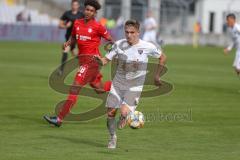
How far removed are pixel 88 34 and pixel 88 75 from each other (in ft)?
2.91

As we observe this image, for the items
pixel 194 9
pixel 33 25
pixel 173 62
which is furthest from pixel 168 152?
pixel 194 9

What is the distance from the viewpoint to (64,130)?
15336 millimetres

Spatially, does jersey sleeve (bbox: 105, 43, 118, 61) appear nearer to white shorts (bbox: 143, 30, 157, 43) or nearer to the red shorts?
the red shorts

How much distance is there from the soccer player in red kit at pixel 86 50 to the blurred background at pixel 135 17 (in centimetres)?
4027

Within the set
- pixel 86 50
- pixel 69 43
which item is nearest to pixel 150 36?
pixel 86 50

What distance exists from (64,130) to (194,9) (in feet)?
189

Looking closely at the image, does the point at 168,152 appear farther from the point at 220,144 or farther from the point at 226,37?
the point at 226,37

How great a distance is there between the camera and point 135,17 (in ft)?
213

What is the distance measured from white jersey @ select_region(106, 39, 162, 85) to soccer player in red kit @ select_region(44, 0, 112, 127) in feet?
8.62

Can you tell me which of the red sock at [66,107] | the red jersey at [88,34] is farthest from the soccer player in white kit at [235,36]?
the red sock at [66,107]

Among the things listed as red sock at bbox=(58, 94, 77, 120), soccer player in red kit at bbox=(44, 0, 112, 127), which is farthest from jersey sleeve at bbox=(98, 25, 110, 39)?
→ red sock at bbox=(58, 94, 77, 120)

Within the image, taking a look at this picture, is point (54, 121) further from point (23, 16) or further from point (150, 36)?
Answer: point (23, 16)

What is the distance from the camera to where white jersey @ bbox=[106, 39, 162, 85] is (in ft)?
42.8

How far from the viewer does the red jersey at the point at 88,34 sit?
16406mm
